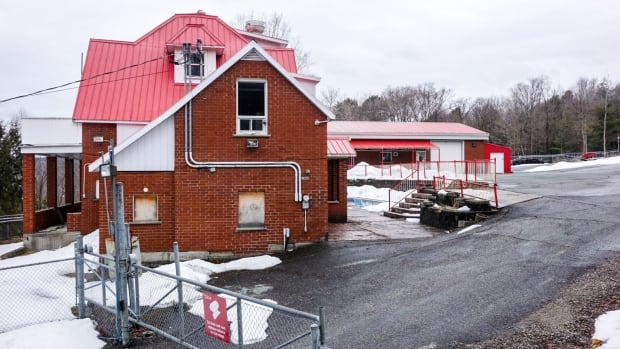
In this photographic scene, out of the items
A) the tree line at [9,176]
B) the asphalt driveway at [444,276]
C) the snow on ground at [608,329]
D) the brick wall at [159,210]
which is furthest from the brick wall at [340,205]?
the tree line at [9,176]

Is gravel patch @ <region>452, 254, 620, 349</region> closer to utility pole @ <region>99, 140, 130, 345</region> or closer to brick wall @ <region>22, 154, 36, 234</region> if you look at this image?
utility pole @ <region>99, 140, 130, 345</region>

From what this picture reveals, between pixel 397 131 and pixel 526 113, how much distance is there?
54669mm

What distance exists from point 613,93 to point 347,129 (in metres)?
70.1

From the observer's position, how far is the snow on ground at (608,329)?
260 inches

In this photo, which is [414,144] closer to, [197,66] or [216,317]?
[197,66]

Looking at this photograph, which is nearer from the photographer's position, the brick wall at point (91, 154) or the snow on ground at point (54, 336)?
the snow on ground at point (54, 336)

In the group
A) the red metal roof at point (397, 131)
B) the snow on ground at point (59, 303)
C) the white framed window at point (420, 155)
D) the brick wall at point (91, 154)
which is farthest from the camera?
the white framed window at point (420, 155)

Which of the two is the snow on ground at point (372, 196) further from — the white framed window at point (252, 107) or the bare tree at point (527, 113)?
the bare tree at point (527, 113)

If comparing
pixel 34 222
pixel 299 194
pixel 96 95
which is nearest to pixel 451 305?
pixel 299 194

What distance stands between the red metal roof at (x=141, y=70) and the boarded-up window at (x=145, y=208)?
4457 mm

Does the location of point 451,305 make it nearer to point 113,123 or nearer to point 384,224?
point 384,224

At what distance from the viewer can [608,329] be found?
718 cm

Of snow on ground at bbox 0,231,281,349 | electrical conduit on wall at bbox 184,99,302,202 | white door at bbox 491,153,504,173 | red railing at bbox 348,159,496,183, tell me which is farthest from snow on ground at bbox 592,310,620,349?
white door at bbox 491,153,504,173

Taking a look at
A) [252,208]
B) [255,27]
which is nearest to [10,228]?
[255,27]
